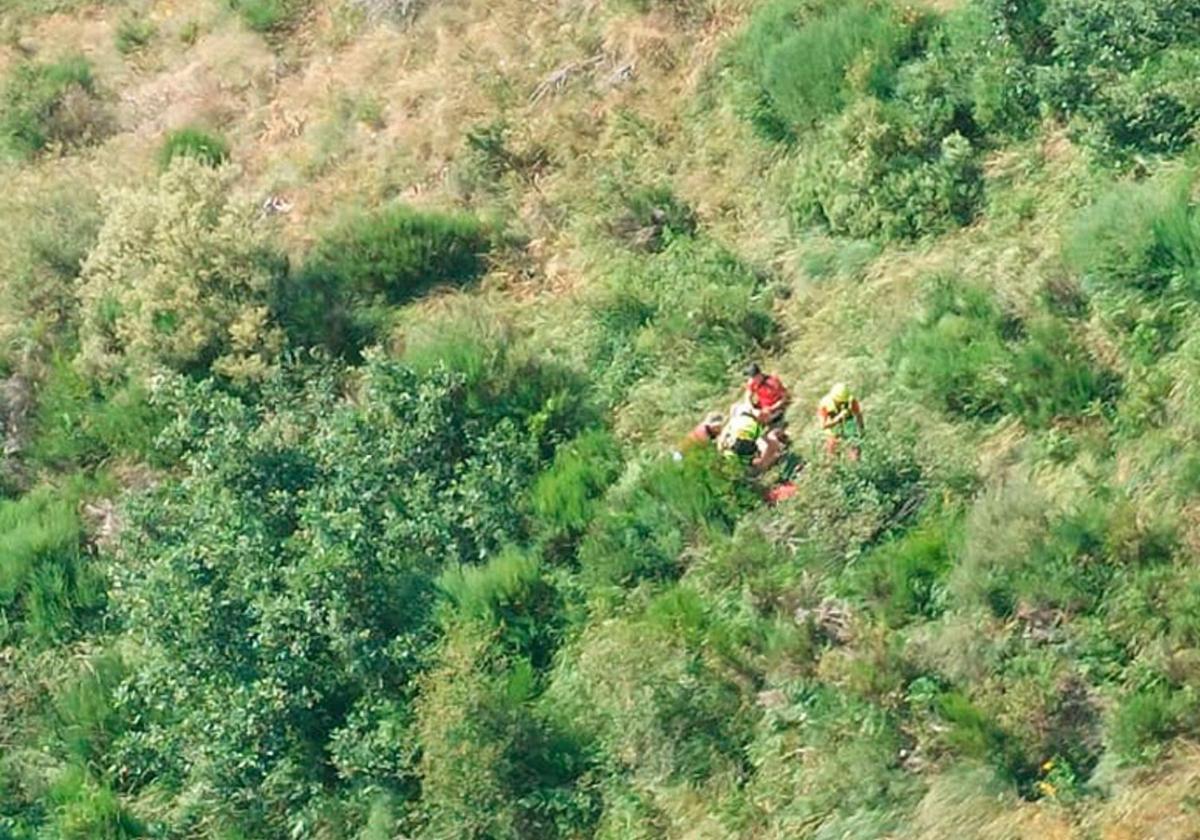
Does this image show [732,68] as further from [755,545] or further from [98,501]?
[98,501]

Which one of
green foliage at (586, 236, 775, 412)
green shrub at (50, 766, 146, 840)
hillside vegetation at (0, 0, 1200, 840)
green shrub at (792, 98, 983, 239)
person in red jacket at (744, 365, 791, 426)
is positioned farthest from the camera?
green shrub at (792, 98, 983, 239)

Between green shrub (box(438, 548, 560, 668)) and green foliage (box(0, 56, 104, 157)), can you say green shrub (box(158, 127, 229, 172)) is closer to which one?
green foliage (box(0, 56, 104, 157))

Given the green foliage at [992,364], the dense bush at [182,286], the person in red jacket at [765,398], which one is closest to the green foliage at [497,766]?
the person in red jacket at [765,398]

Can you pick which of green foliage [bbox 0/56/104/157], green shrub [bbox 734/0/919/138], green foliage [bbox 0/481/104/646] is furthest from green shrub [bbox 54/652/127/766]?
green foliage [bbox 0/56/104/157]

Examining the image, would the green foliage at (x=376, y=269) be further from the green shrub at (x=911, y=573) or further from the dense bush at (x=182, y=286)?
the green shrub at (x=911, y=573)

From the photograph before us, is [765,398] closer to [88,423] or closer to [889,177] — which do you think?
[889,177]

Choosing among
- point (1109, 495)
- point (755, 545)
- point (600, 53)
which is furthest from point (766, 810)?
point (600, 53)

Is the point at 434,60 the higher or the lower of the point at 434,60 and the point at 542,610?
the higher
